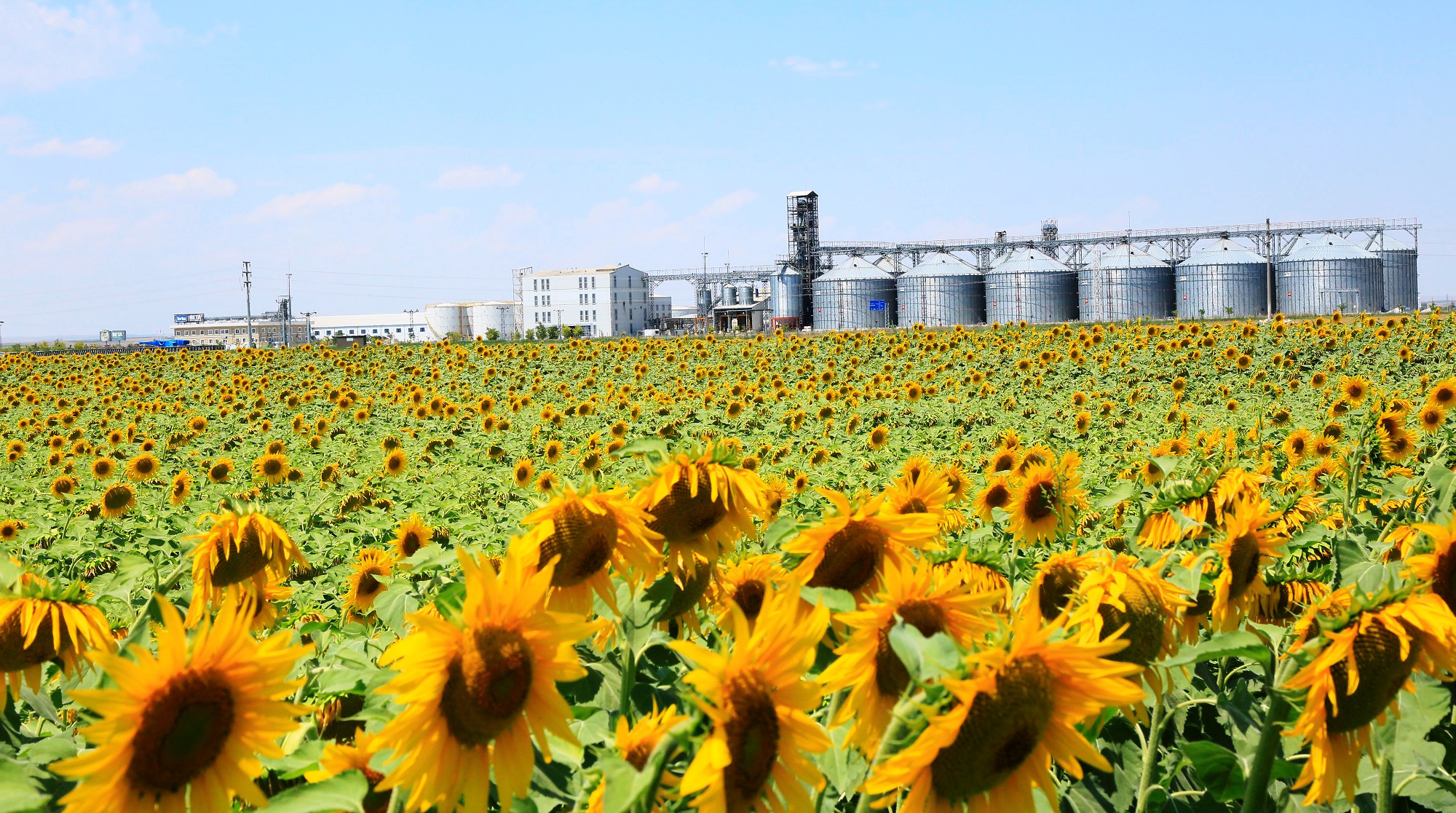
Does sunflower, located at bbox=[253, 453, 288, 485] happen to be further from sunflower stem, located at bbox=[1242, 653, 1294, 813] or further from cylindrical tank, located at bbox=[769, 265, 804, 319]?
cylindrical tank, located at bbox=[769, 265, 804, 319]

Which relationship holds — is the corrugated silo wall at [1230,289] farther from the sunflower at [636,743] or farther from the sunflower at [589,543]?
the sunflower at [636,743]

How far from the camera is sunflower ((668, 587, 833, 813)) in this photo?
1.07 m

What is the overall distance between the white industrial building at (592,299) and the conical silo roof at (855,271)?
4154cm

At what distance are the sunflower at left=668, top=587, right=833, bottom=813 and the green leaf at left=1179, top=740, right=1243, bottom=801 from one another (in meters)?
0.93

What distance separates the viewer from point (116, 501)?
8.43 metres

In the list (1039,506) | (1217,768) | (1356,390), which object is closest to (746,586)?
(1217,768)

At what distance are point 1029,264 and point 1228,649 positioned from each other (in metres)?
66.2

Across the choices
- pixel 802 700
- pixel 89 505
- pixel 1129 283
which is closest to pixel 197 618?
pixel 802 700

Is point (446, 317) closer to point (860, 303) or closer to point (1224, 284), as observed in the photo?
point (860, 303)

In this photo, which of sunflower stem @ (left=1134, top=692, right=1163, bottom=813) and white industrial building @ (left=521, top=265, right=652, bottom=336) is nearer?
sunflower stem @ (left=1134, top=692, right=1163, bottom=813)

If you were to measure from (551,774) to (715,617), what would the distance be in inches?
20.8

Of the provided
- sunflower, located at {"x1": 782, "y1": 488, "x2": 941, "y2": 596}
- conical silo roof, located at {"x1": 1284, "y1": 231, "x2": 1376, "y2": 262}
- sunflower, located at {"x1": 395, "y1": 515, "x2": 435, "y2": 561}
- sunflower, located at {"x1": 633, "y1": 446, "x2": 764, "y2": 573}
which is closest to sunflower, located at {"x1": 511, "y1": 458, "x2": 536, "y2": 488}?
sunflower, located at {"x1": 395, "y1": 515, "x2": 435, "y2": 561}

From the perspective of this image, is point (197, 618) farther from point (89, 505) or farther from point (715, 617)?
point (89, 505)

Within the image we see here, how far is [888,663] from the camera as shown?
1.33 m
